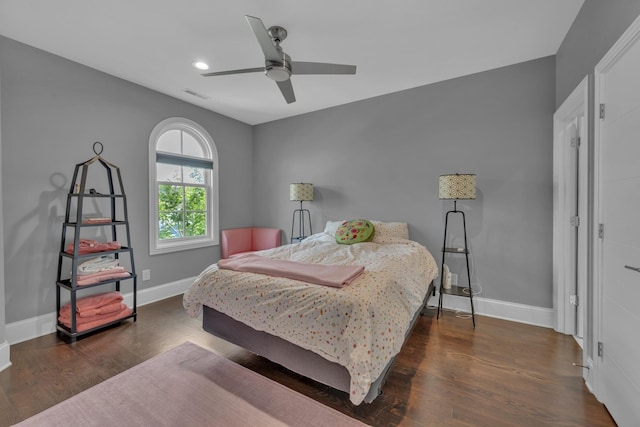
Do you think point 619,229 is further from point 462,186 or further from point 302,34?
point 302,34

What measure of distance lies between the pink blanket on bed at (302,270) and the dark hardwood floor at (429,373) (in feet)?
2.48

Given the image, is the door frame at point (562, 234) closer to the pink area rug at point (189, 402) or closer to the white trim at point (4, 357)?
the pink area rug at point (189, 402)

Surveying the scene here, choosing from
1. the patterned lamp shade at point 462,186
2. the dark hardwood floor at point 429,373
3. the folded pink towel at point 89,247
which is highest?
the patterned lamp shade at point 462,186

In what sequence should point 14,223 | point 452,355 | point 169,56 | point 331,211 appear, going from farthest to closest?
point 331,211 → point 169,56 → point 14,223 → point 452,355

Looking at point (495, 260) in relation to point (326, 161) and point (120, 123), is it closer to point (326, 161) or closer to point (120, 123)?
point (326, 161)

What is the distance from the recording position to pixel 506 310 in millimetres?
2867

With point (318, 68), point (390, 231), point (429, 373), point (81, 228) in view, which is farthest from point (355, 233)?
point (81, 228)

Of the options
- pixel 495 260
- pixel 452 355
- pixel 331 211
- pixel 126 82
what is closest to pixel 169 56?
pixel 126 82

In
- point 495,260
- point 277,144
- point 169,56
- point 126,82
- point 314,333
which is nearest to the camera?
point 314,333

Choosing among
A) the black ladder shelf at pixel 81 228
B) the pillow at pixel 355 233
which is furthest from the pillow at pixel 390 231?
the black ladder shelf at pixel 81 228

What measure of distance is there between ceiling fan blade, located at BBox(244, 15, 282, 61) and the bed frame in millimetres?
1958

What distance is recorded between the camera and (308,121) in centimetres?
424

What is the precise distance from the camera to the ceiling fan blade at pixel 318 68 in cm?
200

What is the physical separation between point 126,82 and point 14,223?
6.07 ft
